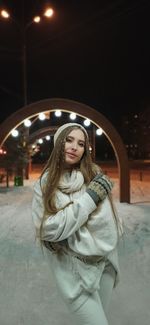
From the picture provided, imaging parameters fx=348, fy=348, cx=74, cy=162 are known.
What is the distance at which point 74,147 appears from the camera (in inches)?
96.4

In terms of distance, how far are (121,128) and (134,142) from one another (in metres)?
4.22

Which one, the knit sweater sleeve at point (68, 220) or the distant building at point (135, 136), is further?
the distant building at point (135, 136)

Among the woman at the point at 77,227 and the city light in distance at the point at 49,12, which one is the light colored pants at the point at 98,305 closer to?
the woman at the point at 77,227

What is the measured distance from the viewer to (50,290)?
14.9 ft

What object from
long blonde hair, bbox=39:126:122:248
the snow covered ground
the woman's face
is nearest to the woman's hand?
long blonde hair, bbox=39:126:122:248

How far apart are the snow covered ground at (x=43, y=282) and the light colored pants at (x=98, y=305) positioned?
53.7 inches

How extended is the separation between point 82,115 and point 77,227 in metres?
9.35

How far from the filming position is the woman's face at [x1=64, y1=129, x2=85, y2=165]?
2.45 metres

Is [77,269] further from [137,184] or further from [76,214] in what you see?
[137,184]

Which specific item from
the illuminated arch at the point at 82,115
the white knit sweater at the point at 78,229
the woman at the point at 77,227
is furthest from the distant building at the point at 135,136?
the white knit sweater at the point at 78,229

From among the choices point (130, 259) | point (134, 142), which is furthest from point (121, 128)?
point (130, 259)

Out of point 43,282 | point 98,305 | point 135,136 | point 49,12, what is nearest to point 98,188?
point 98,305

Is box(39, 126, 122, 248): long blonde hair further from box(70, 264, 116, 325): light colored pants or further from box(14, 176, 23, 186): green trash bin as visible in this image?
box(14, 176, 23, 186): green trash bin

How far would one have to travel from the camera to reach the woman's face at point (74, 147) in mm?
2449
